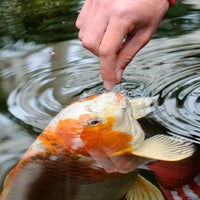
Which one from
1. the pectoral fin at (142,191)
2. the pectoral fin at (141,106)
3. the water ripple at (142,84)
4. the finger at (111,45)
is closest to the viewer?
the finger at (111,45)

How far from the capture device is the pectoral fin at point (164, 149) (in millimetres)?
1281

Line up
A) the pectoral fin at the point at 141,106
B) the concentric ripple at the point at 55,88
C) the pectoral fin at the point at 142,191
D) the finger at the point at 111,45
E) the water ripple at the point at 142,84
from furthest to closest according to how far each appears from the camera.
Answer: the concentric ripple at the point at 55,88, the water ripple at the point at 142,84, the pectoral fin at the point at 141,106, the pectoral fin at the point at 142,191, the finger at the point at 111,45

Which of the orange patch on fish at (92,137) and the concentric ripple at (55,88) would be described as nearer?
the orange patch on fish at (92,137)

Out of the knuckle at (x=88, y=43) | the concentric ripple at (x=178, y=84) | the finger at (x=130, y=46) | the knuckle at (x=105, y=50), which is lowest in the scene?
the concentric ripple at (x=178, y=84)

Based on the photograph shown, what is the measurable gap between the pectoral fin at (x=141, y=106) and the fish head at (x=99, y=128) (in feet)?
0.50

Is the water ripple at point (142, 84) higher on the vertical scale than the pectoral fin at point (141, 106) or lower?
lower

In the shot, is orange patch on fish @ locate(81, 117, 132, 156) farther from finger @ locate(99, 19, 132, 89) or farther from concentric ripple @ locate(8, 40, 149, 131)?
concentric ripple @ locate(8, 40, 149, 131)

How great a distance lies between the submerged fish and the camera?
3.83 feet

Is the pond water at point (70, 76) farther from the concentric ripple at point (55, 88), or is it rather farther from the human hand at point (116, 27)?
the human hand at point (116, 27)

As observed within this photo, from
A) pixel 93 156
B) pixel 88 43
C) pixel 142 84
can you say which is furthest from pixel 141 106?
pixel 88 43

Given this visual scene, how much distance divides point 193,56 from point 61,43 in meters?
0.75

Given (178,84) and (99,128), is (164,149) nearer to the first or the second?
(99,128)

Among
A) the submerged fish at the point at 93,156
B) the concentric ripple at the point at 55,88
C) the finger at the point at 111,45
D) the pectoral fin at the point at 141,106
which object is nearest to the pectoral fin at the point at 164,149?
the submerged fish at the point at 93,156

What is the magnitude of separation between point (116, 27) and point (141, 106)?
0.58 meters
